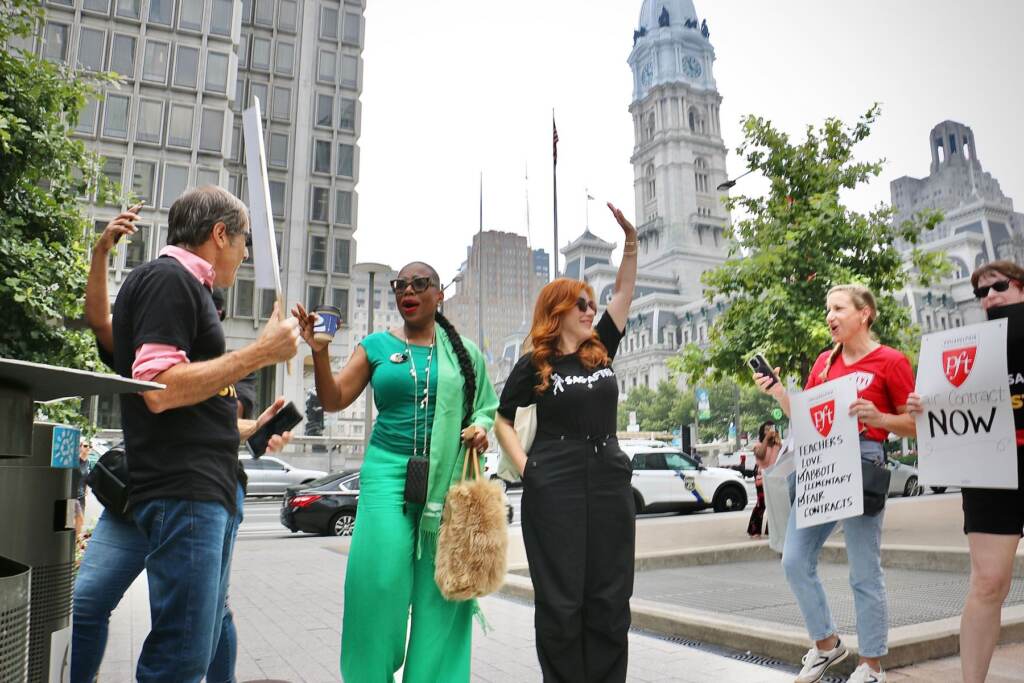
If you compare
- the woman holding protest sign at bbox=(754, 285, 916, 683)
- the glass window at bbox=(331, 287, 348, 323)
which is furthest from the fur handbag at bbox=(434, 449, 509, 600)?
the glass window at bbox=(331, 287, 348, 323)

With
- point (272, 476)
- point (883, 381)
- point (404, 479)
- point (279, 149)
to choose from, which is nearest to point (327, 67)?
point (279, 149)

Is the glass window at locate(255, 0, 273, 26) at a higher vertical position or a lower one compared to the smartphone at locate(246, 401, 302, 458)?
higher

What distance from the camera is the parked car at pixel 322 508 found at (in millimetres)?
16163

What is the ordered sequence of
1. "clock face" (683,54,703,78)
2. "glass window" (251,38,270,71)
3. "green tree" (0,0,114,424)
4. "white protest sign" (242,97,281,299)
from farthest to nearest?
"clock face" (683,54,703,78)
"glass window" (251,38,270,71)
"green tree" (0,0,114,424)
"white protest sign" (242,97,281,299)

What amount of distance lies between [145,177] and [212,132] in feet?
14.3

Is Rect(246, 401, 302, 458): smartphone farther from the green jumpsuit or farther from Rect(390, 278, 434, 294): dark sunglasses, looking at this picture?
Rect(390, 278, 434, 294): dark sunglasses

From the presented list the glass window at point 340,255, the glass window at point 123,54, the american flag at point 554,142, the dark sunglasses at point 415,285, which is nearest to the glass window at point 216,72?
the glass window at point 123,54

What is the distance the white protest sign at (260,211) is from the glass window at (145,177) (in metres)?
43.1

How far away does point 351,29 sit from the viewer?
5112 cm

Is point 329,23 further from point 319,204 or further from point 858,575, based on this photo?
point 858,575

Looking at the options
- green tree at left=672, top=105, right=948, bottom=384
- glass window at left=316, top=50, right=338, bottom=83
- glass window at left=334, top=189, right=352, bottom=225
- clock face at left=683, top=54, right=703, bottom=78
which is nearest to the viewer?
green tree at left=672, top=105, right=948, bottom=384

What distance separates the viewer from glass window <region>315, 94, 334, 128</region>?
49.0m

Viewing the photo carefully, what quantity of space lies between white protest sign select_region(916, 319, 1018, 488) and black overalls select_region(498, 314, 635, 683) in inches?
57.7

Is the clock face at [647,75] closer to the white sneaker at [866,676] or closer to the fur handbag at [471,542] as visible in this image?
the white sneaker at [866,676]
